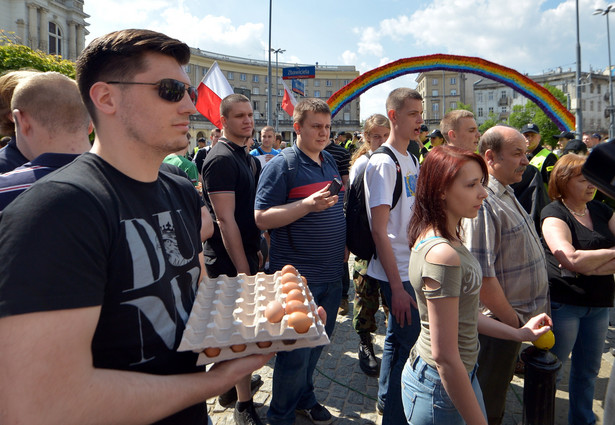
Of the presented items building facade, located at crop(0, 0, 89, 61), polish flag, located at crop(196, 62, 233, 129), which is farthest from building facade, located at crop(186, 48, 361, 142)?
polish flag, located at crop(196, 62, 233, 129)

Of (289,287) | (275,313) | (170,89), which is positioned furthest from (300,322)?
(170,89)

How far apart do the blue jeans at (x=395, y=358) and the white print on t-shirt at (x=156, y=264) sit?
1.80m

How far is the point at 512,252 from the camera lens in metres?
2.51

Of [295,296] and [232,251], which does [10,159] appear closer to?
[232,251]

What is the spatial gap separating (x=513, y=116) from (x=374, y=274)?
73155mm

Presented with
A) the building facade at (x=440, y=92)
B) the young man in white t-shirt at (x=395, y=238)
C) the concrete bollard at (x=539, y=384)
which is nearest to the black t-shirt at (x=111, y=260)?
the young man in white t-shirt at (x=395, y=238)

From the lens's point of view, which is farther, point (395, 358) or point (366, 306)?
point (366, 306)

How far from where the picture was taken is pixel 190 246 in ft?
4.87

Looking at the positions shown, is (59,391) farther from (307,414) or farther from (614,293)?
(614,293)

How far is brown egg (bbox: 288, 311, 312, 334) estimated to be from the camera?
4.28 ft

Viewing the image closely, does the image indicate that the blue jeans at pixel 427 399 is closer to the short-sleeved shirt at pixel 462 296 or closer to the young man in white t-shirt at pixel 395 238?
the short-sleeved shirt at pixel 462 296

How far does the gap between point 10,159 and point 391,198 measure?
256cm

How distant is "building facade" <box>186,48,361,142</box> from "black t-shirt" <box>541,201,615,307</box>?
68.5m

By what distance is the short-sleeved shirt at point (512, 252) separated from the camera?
2498mm
